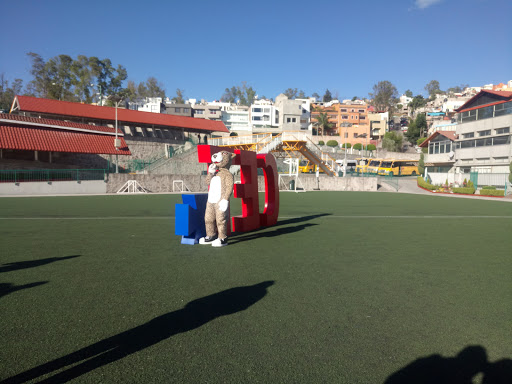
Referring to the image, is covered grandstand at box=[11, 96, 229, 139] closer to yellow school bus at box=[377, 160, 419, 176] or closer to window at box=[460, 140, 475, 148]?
yellow school bus at box=[377, 160, 419, 176]

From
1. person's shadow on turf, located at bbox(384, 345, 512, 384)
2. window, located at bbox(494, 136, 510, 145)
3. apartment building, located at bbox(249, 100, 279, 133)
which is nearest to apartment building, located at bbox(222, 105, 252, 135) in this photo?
apartment building, located at bbox(249, 100, 279, 133)

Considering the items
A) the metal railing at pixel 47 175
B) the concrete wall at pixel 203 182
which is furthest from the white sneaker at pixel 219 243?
the metal railing at pixel 47 175

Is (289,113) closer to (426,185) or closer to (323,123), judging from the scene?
(323,123)

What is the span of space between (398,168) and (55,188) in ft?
144

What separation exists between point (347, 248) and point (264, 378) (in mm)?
5152

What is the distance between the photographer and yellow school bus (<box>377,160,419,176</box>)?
165 feet

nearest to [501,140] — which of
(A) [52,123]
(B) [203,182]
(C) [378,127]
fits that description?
(B) [203,182]

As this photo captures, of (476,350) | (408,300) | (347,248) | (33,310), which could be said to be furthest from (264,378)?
(347,248)

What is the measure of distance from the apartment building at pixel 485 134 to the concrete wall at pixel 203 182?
40.5 feet

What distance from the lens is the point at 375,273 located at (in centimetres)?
553

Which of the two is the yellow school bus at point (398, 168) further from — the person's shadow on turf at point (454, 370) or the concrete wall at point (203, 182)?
the person's shadow on turf at point (454, 370)

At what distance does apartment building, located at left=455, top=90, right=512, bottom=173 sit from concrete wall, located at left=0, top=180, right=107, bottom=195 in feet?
121

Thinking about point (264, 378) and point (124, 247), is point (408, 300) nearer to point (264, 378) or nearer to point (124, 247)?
point (264, 378)

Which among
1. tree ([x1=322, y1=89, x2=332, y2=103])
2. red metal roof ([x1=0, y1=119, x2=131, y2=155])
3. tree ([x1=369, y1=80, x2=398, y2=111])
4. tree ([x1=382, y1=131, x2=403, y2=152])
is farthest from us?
tree ([x1=322, y1=89, x2=332, y2=103])
